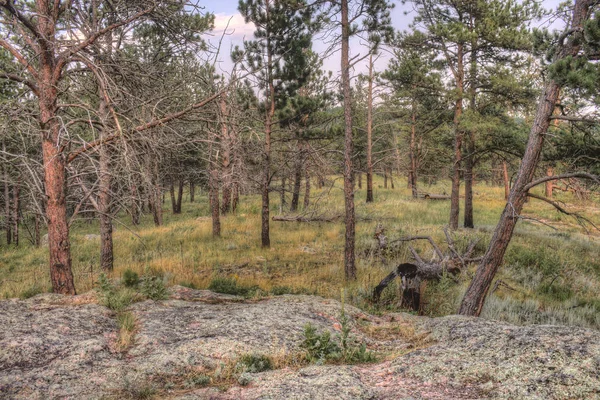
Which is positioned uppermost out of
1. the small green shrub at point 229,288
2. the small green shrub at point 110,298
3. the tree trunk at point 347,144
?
the tree trunk at point 347,144

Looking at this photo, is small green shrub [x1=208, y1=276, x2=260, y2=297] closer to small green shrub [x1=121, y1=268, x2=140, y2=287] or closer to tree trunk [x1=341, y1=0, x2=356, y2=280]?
small green shrub [x1=121, y1=268, x2=140, y2=287]

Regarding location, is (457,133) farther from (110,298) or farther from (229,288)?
(110,298)

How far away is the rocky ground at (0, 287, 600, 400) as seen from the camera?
2.26 metres

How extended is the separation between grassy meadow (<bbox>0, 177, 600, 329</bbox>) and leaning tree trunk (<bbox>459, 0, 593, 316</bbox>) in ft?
1.81

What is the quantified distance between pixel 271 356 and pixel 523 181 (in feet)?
17.4

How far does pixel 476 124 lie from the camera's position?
13.1 meters

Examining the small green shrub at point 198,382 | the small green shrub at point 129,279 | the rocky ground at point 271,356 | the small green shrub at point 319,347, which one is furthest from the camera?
the small green shrub at point 129,279

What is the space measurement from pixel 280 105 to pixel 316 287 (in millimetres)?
8283

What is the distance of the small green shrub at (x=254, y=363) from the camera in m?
2.85

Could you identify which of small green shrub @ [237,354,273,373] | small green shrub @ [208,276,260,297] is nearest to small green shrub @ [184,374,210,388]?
small green shrub @ [237,354,273,373]

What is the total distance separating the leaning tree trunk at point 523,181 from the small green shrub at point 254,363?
177 inches

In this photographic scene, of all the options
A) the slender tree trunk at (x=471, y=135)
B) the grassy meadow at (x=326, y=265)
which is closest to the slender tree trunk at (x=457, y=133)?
the slender tree trunk at (x=471, y=135)

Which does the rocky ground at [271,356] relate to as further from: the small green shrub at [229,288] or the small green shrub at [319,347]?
the small green shrub at [229,288]

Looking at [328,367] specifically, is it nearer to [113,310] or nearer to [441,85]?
[113,310]
